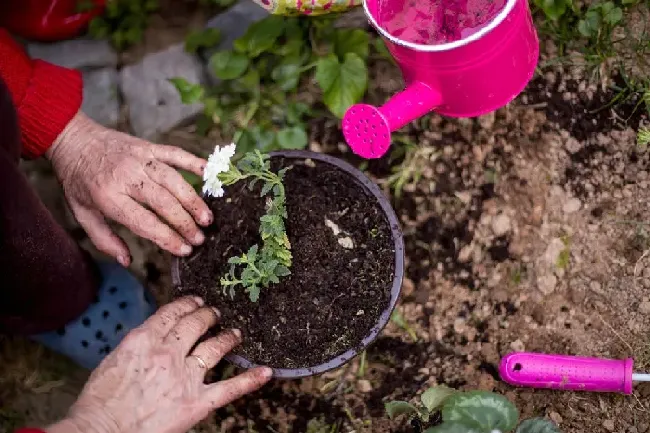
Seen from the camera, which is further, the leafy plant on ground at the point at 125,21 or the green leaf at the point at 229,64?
the leafy plant on ground at the point at 125,21

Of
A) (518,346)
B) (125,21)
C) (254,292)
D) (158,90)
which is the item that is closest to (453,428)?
(254,292)

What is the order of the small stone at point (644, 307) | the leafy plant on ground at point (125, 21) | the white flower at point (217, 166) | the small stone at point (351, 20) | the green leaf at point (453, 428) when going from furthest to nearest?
the leafy plant on ground at point (125, 21), the small stone at point (351, 20), the small stone at point (644, 307), the white flower at point (217, 166), the green leaf at point (453, 428)

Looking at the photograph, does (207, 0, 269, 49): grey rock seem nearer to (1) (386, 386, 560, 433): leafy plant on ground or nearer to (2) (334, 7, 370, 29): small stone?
(2) (334, 7, 370, 29): small stone

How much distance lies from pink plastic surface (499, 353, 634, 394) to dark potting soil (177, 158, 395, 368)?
352mm

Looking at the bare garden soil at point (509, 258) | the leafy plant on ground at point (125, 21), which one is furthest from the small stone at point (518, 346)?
the leafy plant on ground at point (125, 21)

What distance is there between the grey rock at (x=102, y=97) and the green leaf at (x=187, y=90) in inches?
9.6

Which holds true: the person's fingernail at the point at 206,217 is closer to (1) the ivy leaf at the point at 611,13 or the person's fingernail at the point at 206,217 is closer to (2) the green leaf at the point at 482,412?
(2) the green leaf at the point at 482,412

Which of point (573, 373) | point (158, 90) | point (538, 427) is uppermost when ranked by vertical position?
point (158, 90)

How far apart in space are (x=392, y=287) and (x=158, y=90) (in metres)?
Answer: 0.89

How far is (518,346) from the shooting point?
1663 mm

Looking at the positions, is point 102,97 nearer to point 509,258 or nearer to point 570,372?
A: point 509,258

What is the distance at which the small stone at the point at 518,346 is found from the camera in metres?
1.66

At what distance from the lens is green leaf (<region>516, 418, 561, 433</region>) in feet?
3.98

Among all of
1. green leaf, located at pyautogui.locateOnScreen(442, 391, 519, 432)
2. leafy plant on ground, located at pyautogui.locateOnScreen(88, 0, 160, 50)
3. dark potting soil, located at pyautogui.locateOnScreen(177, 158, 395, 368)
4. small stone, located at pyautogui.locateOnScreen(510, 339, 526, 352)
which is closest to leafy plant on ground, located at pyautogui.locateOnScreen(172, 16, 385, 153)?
leafy plant on ground, located at pyautogui.locateOnScreen(88, 0, 160, 50)
